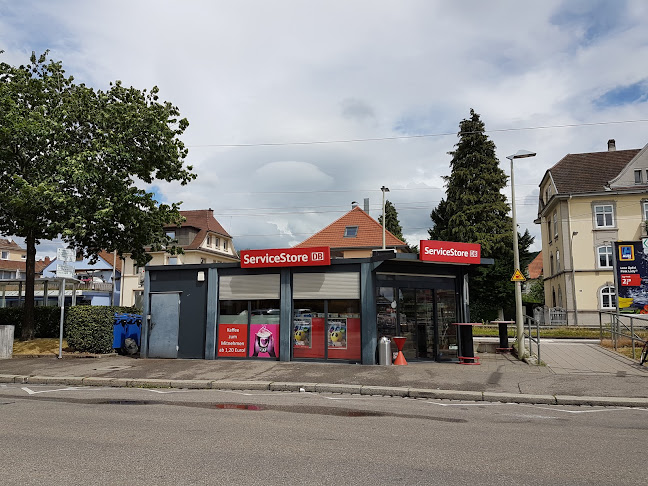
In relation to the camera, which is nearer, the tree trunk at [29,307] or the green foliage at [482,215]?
the tree trunk at [29,307]

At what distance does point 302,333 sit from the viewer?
1578 cm

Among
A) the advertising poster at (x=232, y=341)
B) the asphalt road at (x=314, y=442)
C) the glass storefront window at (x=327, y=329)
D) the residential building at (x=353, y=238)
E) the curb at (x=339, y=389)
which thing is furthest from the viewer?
the residential building at (x=353, y=238)

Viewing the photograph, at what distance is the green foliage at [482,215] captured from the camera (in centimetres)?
4522

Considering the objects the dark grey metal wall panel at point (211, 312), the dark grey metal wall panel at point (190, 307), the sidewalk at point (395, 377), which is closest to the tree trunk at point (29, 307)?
the sidewalk at point (395, 377)

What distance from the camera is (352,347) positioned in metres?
15.2

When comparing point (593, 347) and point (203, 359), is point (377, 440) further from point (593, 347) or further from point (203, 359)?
point (593, 347)

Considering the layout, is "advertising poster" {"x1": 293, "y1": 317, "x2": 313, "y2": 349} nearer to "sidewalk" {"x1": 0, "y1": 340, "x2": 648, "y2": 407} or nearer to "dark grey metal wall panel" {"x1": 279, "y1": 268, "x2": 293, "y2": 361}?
"dark grey metal wall panel" {"x1": 279, "y1": 268, "x2": 293, "y2": 361}

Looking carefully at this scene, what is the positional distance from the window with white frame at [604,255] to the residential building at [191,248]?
33.7 m

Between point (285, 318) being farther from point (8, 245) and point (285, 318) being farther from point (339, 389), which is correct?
point (8, 245)

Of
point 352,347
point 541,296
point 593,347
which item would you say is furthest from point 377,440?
point 541,296

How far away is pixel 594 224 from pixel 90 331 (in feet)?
125

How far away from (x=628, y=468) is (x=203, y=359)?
43.3ft

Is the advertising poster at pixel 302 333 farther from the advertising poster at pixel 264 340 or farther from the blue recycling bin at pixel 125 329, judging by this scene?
the blue recycling bin at pixel 125 329

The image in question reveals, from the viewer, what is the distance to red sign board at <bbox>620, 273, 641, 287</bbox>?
19422 millimetres
